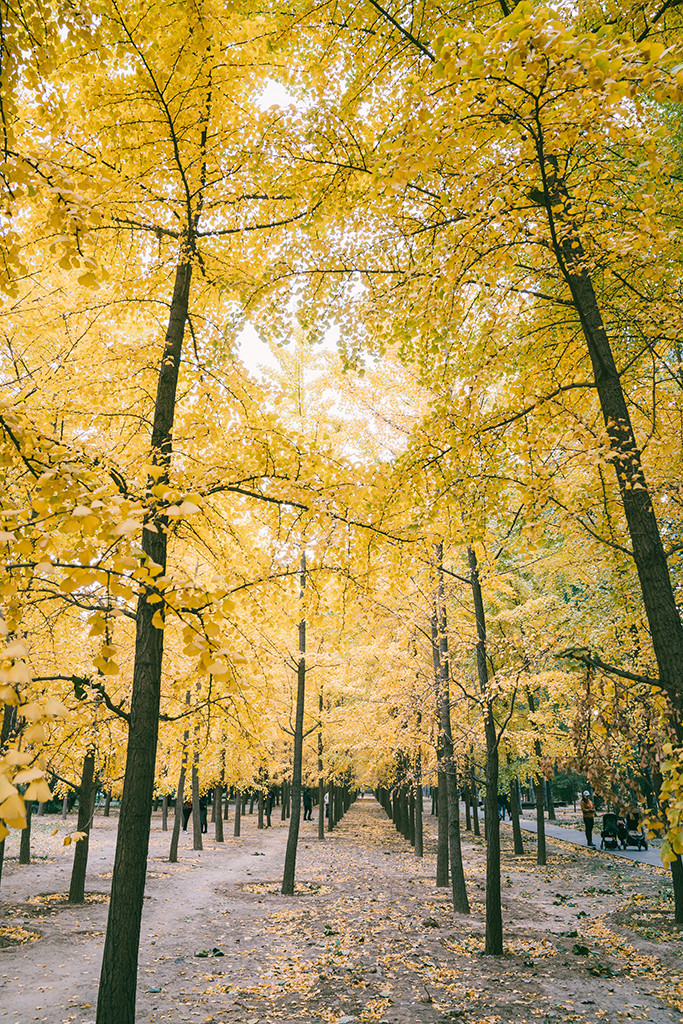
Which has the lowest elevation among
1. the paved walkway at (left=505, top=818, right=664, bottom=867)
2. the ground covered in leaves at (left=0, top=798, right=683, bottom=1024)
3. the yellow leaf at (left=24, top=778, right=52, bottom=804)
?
the paved walkway at (left=505, top=818, right=664, bottom=867)

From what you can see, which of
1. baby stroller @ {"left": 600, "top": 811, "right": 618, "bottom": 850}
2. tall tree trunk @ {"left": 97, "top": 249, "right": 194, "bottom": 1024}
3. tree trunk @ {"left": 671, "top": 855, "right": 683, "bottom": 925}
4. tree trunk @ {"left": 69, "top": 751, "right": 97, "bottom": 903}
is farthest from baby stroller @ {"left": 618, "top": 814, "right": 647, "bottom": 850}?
tall tree trunk @ {"left": 97, "top": 249, "right": 194, "bottom": 1024}

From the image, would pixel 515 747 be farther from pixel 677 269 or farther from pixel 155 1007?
pixel 677 269

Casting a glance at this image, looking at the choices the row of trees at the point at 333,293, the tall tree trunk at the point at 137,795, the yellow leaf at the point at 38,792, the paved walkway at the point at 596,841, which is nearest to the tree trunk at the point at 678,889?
the row of trees at the point at 333,293

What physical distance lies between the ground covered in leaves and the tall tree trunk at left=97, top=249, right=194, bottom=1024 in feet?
5.97

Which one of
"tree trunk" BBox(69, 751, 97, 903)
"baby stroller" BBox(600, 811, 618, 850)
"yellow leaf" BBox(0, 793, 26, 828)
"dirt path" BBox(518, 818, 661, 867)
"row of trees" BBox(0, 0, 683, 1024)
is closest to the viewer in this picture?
"yellow leaf" BBox(0, 793, 26, 828)

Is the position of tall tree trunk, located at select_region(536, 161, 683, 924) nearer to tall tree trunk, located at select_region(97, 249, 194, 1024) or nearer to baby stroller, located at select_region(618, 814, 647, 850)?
tall tree trunk, located at select_region(97, 249, 194, 1024)

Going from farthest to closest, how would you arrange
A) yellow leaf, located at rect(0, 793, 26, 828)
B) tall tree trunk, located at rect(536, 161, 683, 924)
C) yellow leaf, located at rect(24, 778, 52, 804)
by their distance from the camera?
1. tall tree trunk, located at rect(536, 161, 683, 924)
2. yellow leaf, located at rect(24, 778, 52, 804)
3. yellow leaf, located at rect(0, 793, 26, 828)

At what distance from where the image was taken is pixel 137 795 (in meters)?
4.75

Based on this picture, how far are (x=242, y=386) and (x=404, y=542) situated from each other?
2421mm

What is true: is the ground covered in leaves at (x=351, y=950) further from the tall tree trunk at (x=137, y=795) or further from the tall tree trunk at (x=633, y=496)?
the tall tree trunk at (x=633, y=496)

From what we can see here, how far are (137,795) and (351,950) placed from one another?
210 inches

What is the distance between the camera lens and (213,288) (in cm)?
635

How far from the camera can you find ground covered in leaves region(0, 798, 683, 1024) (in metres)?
5.93

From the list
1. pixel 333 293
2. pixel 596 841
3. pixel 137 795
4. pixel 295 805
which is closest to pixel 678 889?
pixel 295 805
